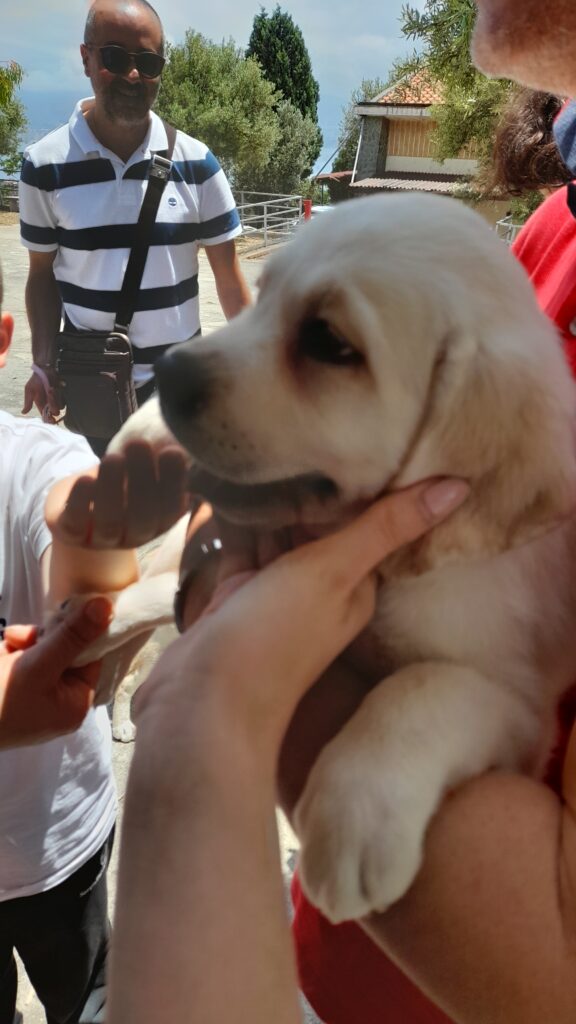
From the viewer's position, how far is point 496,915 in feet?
1.89

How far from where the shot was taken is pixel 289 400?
2.04 feet

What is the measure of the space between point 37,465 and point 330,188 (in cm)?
57

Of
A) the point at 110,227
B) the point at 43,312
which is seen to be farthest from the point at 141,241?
the point at 43,312

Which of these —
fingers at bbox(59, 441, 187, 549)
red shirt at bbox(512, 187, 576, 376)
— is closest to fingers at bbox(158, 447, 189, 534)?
fingers at bbox(59, 441, 187, 549)

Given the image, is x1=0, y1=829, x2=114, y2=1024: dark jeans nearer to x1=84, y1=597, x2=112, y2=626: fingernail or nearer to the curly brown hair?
x1=84, y1=597, x2=112, y2=626: fingernail

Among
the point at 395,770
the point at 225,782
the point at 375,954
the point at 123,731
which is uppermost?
the point at 225,782

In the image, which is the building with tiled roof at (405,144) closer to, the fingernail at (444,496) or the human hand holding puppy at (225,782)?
the fingernail at (444,496)

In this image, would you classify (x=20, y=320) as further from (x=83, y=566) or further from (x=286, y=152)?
(x=286, y=152)

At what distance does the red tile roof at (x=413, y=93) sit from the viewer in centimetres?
196

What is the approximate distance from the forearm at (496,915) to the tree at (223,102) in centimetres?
129

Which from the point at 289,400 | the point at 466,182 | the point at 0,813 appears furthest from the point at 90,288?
the point at 466,182

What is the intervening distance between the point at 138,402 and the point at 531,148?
2.82 ft

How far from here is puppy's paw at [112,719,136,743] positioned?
750mm

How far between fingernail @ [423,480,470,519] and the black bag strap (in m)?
0.37
